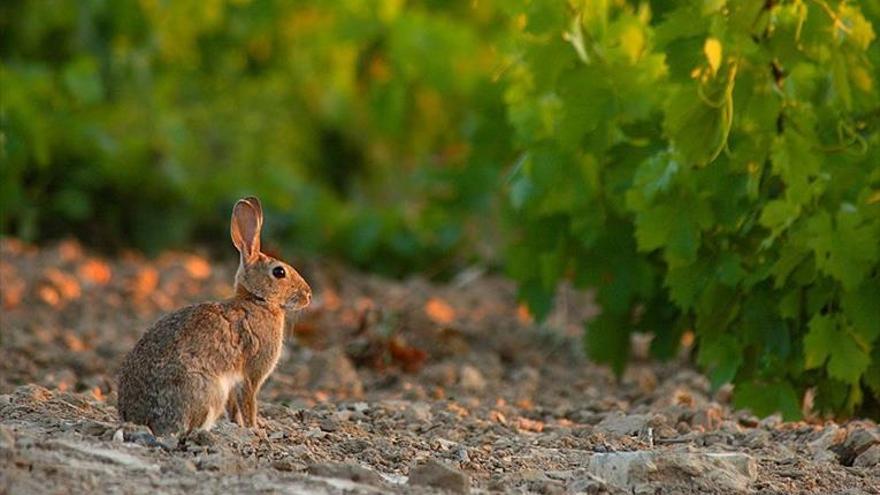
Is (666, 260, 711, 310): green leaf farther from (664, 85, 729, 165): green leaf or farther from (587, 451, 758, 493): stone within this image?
(587, 451, 758, 493): stone

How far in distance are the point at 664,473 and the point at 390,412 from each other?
56.0 inches

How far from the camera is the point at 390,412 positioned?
6.61 metres

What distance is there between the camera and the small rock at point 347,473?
5.14 m

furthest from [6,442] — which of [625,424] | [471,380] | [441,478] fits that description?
[471,380]

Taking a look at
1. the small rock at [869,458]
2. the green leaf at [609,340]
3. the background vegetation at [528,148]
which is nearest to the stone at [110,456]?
the background vegetation at [528,148]

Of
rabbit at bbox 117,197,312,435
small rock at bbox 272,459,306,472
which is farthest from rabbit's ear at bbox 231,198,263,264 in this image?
small rock at bbox 272,459,306,472

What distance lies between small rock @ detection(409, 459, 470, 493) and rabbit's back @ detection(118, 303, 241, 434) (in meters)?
0.88

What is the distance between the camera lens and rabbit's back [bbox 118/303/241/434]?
564cm

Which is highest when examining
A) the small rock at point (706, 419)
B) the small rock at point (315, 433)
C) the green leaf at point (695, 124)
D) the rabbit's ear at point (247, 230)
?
the green leaf at point (695, 124)

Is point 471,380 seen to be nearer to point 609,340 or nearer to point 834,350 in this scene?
point 609,340

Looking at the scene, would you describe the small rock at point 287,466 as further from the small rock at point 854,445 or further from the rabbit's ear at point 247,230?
the small rock at point 854,445

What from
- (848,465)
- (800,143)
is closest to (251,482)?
(848,465)

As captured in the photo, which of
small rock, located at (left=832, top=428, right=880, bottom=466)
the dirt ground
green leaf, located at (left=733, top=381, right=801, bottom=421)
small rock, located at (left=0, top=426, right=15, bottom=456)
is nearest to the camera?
small rock, located at (left=0, top=426, right=15, bottom=456)

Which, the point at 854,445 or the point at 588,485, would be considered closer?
the point at 588,485
